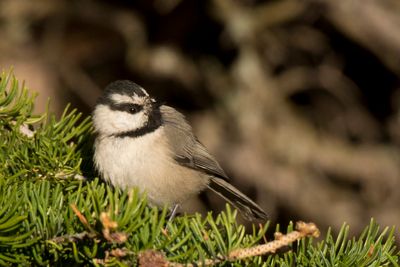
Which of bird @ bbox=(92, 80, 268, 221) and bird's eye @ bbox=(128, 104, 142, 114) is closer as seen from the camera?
bird @ bbox=(92, 80, 268, 221)

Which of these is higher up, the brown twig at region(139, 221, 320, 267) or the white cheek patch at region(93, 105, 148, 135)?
the white cheek patch at region(93, 105, 148, 135)

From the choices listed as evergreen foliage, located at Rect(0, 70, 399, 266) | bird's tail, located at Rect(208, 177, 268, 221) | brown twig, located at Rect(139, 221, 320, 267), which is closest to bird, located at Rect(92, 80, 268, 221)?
bird's tail, located at Rect(208, 177, 268, 221)

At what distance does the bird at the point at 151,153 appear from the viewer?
10.4 ft

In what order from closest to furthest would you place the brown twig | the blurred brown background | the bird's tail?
the brown twig → the bird's tail → the blurred brown background

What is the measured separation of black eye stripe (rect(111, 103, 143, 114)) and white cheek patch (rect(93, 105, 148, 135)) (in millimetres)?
17

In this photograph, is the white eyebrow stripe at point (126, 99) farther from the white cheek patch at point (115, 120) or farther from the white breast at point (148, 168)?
the white breast at point (148, 168)

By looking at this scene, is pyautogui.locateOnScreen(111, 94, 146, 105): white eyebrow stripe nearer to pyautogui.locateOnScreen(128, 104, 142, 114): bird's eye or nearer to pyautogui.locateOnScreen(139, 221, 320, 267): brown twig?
pyautogui.locateOnScreen(128, 104, 142, 114): bird's eye

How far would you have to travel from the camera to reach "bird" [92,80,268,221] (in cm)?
317

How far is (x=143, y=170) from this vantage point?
10.6 feet

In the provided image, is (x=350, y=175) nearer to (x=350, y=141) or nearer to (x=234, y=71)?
(x=350, y=141)

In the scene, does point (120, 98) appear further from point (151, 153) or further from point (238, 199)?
point (238, 199)

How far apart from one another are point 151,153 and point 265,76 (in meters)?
2.54

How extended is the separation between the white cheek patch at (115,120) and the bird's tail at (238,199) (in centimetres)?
63

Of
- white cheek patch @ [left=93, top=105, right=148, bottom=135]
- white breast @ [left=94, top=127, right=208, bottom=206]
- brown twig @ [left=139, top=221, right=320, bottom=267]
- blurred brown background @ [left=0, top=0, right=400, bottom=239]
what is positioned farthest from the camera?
blurred brown background @ [left=0, top=0, right=400, bottom=239]
